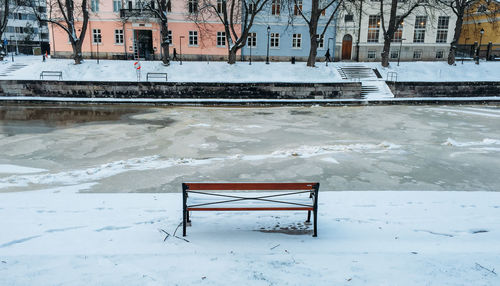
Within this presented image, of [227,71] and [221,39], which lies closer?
[227,71]

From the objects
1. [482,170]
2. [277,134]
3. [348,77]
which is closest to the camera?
[482,170]

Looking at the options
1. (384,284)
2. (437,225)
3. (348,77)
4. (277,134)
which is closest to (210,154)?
(277,134)

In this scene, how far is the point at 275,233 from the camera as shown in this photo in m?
5.45

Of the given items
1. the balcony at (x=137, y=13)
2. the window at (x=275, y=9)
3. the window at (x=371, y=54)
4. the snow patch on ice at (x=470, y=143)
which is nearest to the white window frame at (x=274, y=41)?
the window at (x=275, y=9)

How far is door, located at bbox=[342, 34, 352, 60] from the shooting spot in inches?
1492

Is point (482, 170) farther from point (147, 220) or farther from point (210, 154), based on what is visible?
point (147, 220)

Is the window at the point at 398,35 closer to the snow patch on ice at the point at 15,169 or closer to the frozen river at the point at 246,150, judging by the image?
the frozen river at the point at 246,150

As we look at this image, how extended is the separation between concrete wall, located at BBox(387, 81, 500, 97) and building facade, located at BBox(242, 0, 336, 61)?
40.6ft

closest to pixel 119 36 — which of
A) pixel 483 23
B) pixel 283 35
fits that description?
pixel 283 35

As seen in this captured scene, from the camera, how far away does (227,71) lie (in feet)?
96.4

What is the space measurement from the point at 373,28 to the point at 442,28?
7731 mm

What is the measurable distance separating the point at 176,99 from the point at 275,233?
2068 centimetres

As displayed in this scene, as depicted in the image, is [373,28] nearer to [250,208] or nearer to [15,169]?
[15,169]

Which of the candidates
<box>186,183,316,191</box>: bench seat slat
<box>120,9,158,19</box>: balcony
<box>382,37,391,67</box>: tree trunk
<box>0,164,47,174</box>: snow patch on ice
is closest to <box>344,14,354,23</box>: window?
<box>382,37,391,67</box>: tree trunk
